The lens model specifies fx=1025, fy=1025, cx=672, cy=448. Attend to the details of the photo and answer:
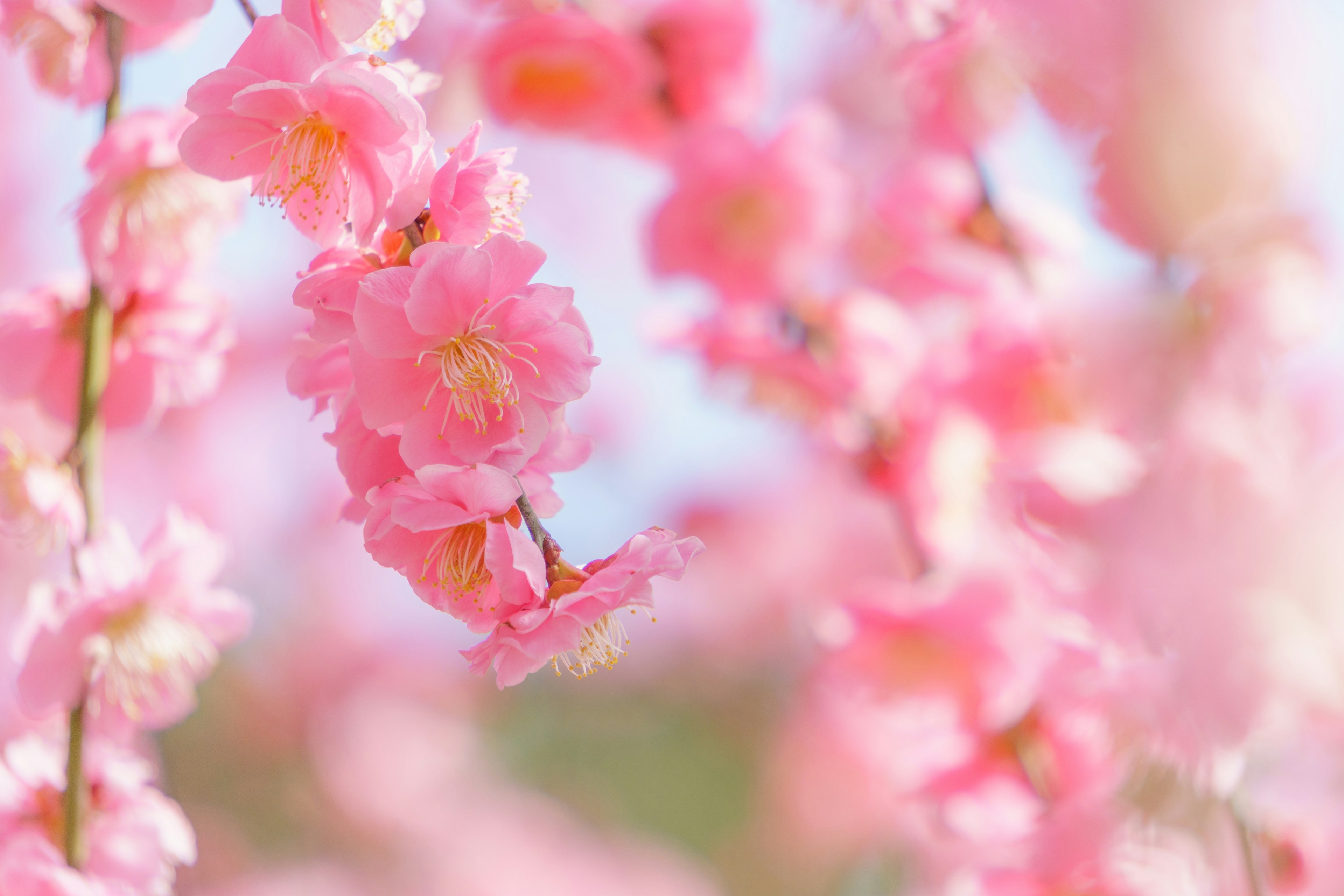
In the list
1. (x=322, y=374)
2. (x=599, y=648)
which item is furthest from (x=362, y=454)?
(x=599, y=648)

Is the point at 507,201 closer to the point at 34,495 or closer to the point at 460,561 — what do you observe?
the point at 460,561

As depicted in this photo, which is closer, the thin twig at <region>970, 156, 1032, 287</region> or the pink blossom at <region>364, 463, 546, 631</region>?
the pink blossom at <region>364, 463, 546, 631</region>

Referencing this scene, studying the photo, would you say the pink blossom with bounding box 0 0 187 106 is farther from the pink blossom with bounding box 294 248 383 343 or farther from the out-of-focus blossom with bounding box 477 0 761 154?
the out-of-focus blossom with bounding box 477 0 761 154

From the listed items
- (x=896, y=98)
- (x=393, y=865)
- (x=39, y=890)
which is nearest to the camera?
(x=39, y=890)

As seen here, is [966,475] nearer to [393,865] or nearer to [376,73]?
[376,73]

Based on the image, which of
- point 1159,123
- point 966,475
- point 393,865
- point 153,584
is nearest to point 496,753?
point 393,865

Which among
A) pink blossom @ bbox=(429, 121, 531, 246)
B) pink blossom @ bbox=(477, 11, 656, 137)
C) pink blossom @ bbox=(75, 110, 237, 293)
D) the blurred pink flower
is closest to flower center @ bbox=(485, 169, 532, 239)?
pink blossom @ bbox=(429, 121, 531, 246)

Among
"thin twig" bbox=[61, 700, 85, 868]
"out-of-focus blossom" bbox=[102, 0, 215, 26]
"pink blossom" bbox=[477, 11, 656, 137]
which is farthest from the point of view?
"pink blossom" bbox=[477, 11, 656, 137]
